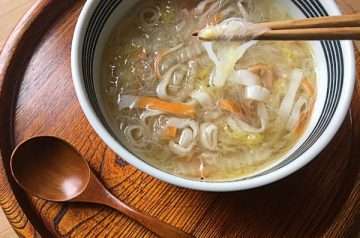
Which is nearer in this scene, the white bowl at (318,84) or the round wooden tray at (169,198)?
the white bowl at (318,84)

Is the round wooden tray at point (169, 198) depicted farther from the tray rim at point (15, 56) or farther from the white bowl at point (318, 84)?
the white bowl at point (318, 84)

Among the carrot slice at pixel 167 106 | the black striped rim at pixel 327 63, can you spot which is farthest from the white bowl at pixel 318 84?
the carrot slice at pixel 167 106

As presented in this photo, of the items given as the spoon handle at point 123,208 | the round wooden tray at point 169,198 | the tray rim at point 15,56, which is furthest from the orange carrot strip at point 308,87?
the tray rim at point 15,56

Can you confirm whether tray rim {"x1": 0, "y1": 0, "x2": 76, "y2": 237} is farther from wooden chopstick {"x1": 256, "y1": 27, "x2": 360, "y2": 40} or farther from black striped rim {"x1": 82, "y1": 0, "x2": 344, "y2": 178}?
wooden chopstick {"x1": 256, "y1": 27, "x2": 360, "y2": 40}

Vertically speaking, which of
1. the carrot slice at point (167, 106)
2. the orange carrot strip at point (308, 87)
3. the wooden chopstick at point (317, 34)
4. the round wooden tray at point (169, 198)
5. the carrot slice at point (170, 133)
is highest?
the wooden chopstick at point (317, 34)

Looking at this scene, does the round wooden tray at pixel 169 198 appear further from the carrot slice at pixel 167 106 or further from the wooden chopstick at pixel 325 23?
the wooden chopstick at pixel 325 23

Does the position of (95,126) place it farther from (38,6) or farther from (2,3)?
(2,3)

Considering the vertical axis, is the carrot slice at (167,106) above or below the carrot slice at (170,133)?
above

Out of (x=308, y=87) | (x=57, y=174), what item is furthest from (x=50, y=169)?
(x=308, y=87)
